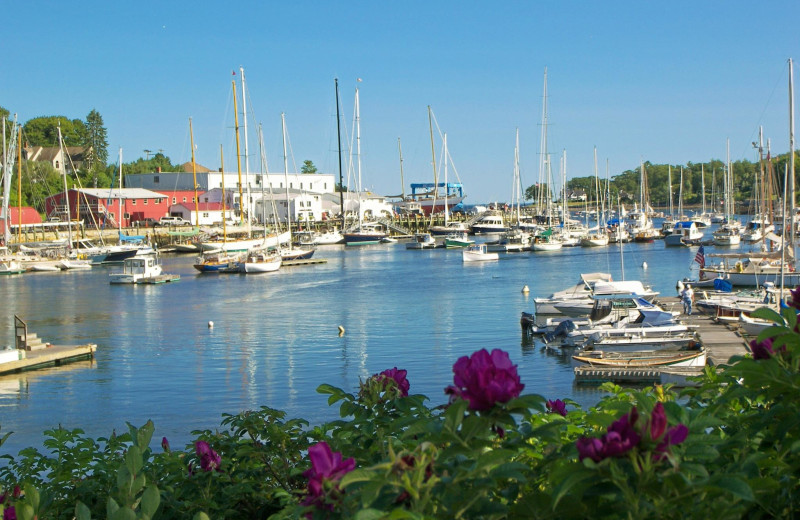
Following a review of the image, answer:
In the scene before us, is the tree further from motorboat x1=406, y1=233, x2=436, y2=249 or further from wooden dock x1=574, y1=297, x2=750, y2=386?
wooden dock x1=574, y1=297, x2=750, y2=386

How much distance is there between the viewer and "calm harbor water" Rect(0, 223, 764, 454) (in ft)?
74.8

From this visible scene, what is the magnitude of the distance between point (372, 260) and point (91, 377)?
57972 millimetres

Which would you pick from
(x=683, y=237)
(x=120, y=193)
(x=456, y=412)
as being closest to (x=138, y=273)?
(x=120, y=193)

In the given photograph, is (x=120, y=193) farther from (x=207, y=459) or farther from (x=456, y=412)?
(x=456, y=412)

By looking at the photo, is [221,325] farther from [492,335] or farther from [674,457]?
[674,457]

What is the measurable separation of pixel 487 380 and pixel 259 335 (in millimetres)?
34914

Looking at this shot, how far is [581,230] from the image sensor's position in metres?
101

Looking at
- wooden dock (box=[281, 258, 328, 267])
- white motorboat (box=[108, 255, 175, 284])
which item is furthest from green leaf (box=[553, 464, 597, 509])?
wooden dock (box=[281, 258, 328, 267])

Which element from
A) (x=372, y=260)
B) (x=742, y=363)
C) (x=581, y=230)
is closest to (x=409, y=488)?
(x=742, y=363)

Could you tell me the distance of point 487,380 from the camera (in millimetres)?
2723

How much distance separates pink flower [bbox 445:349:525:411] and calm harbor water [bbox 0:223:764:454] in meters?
17.3

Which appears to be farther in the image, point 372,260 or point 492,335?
point 372,260

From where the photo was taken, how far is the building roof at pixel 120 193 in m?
107

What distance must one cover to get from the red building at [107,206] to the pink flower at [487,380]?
344 feet
